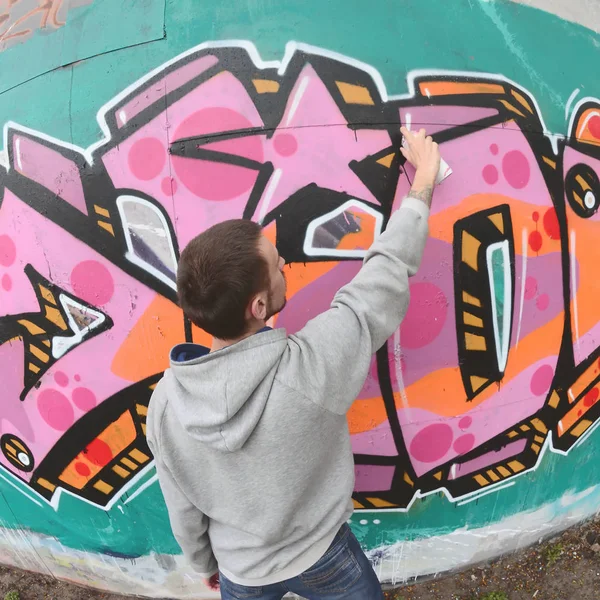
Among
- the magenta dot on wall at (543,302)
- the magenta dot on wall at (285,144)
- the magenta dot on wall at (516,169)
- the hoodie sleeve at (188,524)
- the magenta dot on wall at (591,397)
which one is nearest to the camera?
the hoodie sleeve at (188,524)

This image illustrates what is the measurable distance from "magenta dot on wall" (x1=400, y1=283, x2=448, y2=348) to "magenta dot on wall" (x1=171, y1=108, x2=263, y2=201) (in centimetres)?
77

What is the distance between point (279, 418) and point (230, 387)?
0.17 meters

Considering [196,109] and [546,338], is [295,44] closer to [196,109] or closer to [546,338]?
[196,109]

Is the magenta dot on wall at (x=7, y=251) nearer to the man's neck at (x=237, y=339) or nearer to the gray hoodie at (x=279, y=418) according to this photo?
the gray hoodie at (x=279, y=418)

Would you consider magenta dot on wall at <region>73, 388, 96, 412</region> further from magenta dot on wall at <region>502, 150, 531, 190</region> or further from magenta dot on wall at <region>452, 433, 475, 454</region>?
magenta dot on wall at <region>502, 150, 531, 190</region>

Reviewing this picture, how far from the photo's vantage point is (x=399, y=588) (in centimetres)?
324

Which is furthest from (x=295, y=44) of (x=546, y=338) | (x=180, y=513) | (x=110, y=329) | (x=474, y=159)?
(x=180, y=513)

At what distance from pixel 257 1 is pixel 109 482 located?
6.80ft

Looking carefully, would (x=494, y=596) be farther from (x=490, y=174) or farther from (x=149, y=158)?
(x=149, y=158)

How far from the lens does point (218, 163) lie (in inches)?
78.8

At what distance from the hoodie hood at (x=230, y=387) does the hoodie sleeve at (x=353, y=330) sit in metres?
0.08

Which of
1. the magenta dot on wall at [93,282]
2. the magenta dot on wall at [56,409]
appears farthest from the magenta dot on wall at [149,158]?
the magenta dot on wall at [56,409]

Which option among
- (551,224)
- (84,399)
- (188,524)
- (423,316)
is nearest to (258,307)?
(423,316)

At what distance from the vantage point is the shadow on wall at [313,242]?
2.01 meters
